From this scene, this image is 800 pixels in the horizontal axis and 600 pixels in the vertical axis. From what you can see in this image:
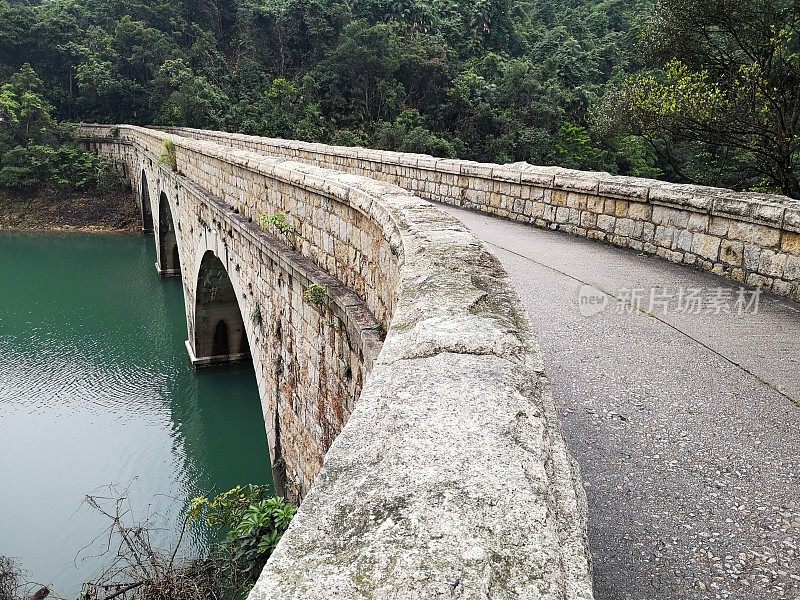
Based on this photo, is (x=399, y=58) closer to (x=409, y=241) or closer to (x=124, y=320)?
(x=124, y=320)

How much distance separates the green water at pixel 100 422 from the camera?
8336mm

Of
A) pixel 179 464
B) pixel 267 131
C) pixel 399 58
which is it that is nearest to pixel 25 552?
pixel 179 464

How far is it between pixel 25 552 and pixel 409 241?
7.27 m

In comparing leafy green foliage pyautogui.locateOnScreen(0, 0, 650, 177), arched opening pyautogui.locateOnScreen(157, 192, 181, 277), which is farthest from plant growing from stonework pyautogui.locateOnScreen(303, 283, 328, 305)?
leafy green foliage pyautogui.locateOnScreen(0, 0, 650, 177)

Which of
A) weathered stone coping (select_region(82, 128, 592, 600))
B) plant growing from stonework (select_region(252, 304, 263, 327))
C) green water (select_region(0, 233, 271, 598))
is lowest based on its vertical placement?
green water (select_region(0, 233, 271, 598))

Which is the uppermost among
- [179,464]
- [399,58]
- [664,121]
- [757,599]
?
[399,58]

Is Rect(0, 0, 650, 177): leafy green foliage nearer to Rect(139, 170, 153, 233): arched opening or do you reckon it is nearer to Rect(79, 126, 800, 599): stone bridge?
Rect(139, 170, 153, 233): arched opening

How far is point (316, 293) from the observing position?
479 centimetres

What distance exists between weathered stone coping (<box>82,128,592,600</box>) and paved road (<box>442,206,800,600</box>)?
657 mm

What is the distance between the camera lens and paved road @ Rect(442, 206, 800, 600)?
1.86m

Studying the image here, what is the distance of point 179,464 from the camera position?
395 inches

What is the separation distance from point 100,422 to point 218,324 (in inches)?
119

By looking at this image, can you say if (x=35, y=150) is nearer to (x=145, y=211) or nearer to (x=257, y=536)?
(x=145, y=211)

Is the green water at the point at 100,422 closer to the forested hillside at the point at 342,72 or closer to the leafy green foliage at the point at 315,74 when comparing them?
the leafy green foliage at the point at 315,74
